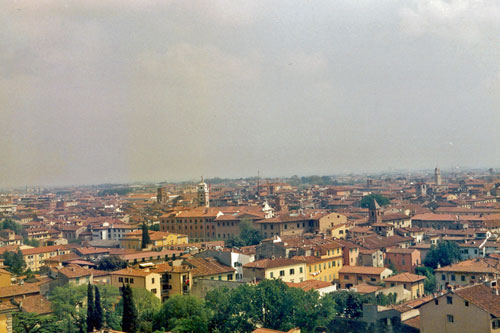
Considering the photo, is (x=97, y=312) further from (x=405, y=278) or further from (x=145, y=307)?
(x=405, y=278)

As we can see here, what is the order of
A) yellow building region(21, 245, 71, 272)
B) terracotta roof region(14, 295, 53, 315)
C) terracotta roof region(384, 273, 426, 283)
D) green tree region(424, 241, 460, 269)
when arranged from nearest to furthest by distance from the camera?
terracotta roof region(14, 295, 53, 315), terracotta roof region(384, 273, 426, 283), green tree region(424, 241, 460, 269), yellow building region(21, 245, 71, 272)

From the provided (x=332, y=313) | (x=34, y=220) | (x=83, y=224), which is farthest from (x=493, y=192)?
(x=332, y=313)

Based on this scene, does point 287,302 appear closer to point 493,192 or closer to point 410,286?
point 410,286

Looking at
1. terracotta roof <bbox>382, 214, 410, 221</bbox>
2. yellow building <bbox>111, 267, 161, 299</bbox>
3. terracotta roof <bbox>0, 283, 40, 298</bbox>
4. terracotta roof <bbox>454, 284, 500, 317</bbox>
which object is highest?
terracotta roof <bbox>454, 284, 500, 317</bbox>

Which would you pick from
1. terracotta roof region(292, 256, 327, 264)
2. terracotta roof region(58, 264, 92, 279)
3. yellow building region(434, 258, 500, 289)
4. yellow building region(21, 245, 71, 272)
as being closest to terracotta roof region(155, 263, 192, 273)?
terracotta roof region(58, 264, 92, 279)

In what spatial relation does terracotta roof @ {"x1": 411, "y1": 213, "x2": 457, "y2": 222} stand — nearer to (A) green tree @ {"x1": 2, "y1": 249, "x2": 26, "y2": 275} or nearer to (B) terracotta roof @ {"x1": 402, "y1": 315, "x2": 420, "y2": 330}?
(A) green tree @ {"x1": 2, "y1": 249, "x2": 26, "y2": 275}

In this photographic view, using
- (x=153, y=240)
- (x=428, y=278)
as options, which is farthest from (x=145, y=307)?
(x=153, y=240)
